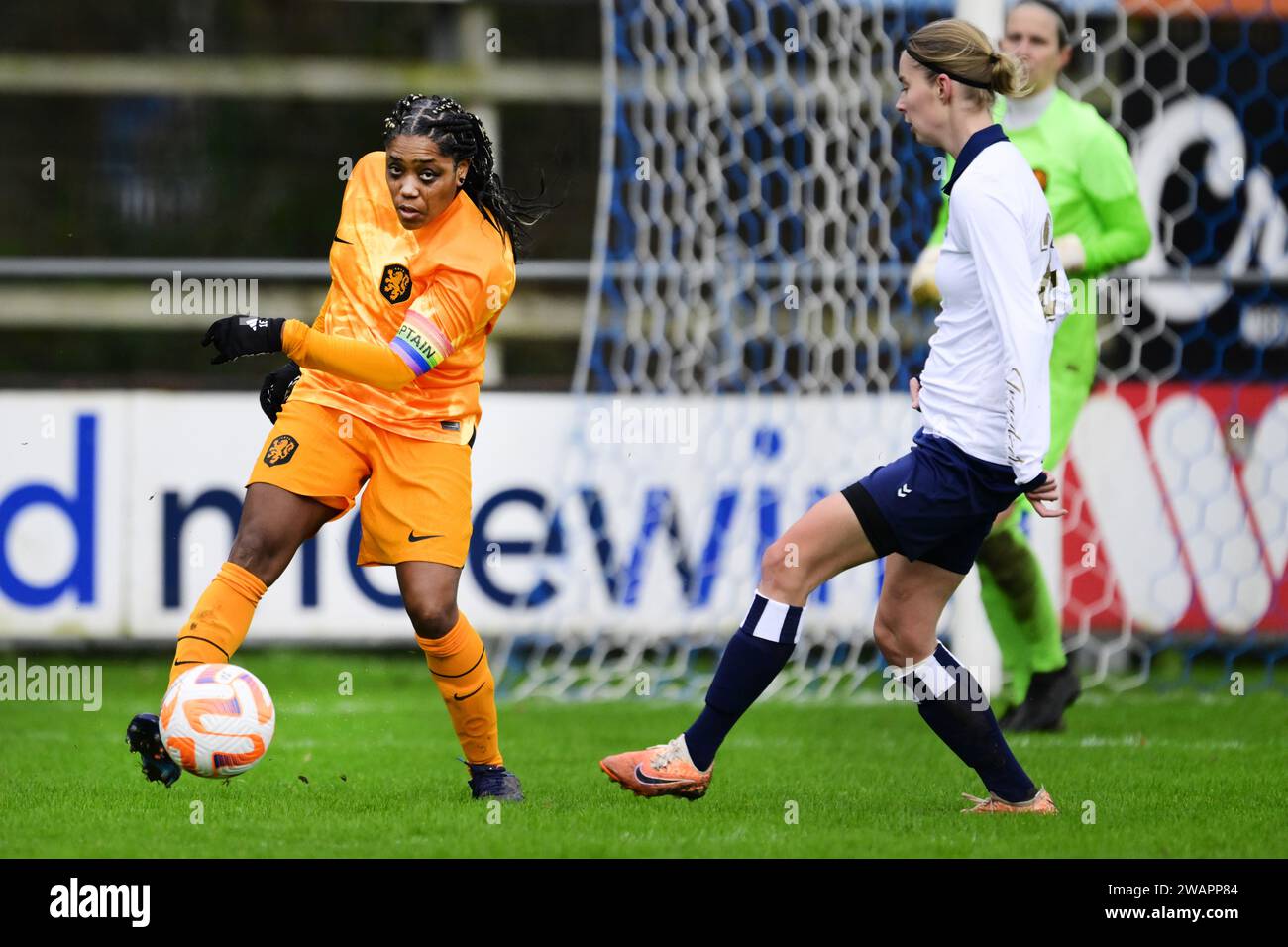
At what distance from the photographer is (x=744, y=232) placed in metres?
9.23

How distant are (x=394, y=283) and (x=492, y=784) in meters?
1.36

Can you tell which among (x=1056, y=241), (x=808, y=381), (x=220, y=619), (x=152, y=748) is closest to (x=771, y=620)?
(x=220, y=619)

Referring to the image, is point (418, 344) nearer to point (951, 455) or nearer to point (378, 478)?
point (378, 478)

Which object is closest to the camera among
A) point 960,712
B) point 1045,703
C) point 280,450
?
point 960,712

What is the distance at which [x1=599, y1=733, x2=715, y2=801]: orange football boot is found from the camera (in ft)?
15.6

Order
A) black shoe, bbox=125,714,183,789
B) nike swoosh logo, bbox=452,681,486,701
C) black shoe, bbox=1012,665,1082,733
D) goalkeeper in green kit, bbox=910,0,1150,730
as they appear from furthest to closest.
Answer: black shoe, bbox=1012,665,1082,733, goalkeeper in green kit, bbox=910,0,1150,730, nike swoosh logo, bbox=452,681,486,701, black shoe, bbox=125,714,183,789

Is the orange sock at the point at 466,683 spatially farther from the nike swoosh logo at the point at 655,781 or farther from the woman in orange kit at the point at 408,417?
the nike swoosh logo at the point at 655,781

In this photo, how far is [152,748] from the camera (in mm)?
4727

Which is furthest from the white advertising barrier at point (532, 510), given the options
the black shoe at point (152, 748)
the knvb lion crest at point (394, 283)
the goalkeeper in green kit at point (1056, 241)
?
the black shoe at point (152, 748)

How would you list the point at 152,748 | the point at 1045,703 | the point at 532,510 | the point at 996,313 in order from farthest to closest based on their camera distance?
the point at 532,510
the point at 1045,703
the point at 152,748
the point at 996,313

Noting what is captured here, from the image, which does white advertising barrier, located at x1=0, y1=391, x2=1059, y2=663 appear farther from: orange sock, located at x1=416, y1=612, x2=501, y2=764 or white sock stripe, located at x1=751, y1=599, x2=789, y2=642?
white sock stripe, located at x1=751, y1=599, x2=789, y2=642

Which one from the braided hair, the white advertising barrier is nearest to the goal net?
the white advertising barrier
